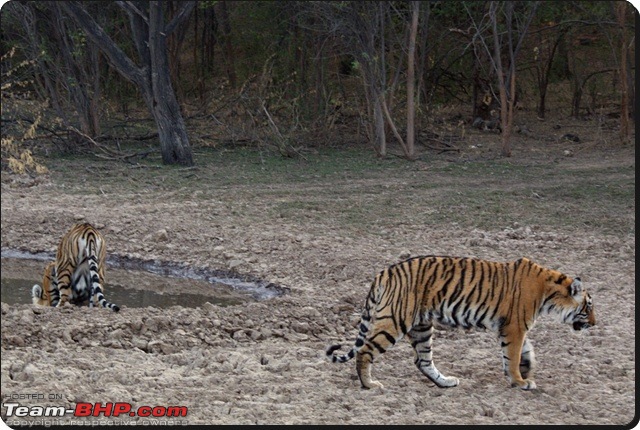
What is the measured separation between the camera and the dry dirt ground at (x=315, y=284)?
645 cm

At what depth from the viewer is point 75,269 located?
9852 mm

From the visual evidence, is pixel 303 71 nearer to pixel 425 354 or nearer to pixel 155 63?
pixel 155 63

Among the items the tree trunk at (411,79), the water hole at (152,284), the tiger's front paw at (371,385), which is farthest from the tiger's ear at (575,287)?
the tree trunk at (411,79)

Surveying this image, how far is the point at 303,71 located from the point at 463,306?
1466 cm

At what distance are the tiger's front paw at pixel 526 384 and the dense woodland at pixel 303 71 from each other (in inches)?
398

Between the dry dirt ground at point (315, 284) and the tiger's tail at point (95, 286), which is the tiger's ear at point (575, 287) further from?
the tiger's tail at point (95, 286)

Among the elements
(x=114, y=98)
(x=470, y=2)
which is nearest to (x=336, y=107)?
(x=470, y=2)

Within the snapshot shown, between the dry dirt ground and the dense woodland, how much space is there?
1564 millimetres

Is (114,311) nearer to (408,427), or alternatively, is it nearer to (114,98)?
(408,427)

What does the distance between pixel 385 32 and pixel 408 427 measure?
1448 centimetres

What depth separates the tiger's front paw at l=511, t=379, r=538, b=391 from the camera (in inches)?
264

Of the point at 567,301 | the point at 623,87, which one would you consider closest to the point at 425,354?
the point at 567,301

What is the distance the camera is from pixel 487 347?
7953 millimetres

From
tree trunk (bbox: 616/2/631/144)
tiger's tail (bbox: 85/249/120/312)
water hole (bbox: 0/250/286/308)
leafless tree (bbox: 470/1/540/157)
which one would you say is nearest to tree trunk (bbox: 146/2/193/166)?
leafless tree (bbox: 470/1/540/157)
